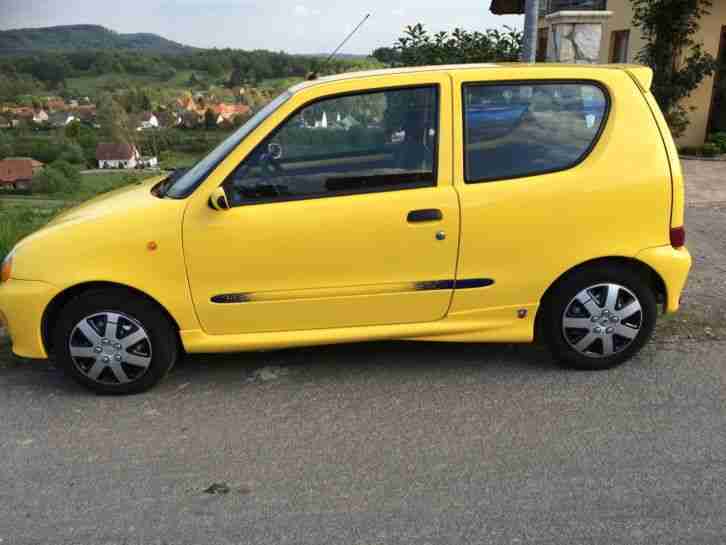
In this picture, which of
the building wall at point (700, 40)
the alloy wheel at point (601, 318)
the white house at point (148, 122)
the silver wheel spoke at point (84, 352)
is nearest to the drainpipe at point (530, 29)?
the alloy wheel at point (601, 318)

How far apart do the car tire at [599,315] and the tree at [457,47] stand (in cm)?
837

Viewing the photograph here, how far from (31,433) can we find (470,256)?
2.50 meters

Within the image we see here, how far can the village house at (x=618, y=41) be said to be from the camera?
9798 millimetres

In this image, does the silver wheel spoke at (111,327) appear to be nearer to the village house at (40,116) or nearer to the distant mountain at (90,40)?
the village house at (40,116)

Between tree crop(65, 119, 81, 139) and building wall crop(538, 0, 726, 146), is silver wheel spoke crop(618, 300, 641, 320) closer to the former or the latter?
building wall crop(538, 0, 726, 146)

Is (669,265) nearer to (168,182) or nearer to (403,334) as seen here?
(403,334)

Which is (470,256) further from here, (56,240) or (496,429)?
(56,240)

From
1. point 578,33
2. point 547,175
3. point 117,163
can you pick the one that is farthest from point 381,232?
point 117,163

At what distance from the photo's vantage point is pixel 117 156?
436 inches

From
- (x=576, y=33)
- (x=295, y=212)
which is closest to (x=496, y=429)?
(x=295, y=212)

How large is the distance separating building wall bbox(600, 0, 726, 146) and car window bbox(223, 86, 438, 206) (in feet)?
38.9

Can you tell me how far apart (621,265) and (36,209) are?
770cm

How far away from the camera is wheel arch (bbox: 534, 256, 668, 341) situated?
151 inches

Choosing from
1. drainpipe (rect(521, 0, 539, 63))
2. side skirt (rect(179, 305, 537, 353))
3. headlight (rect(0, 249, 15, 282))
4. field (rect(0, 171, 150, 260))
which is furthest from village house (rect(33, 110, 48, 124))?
side skirt (rect(179, 305, 537, 353))
